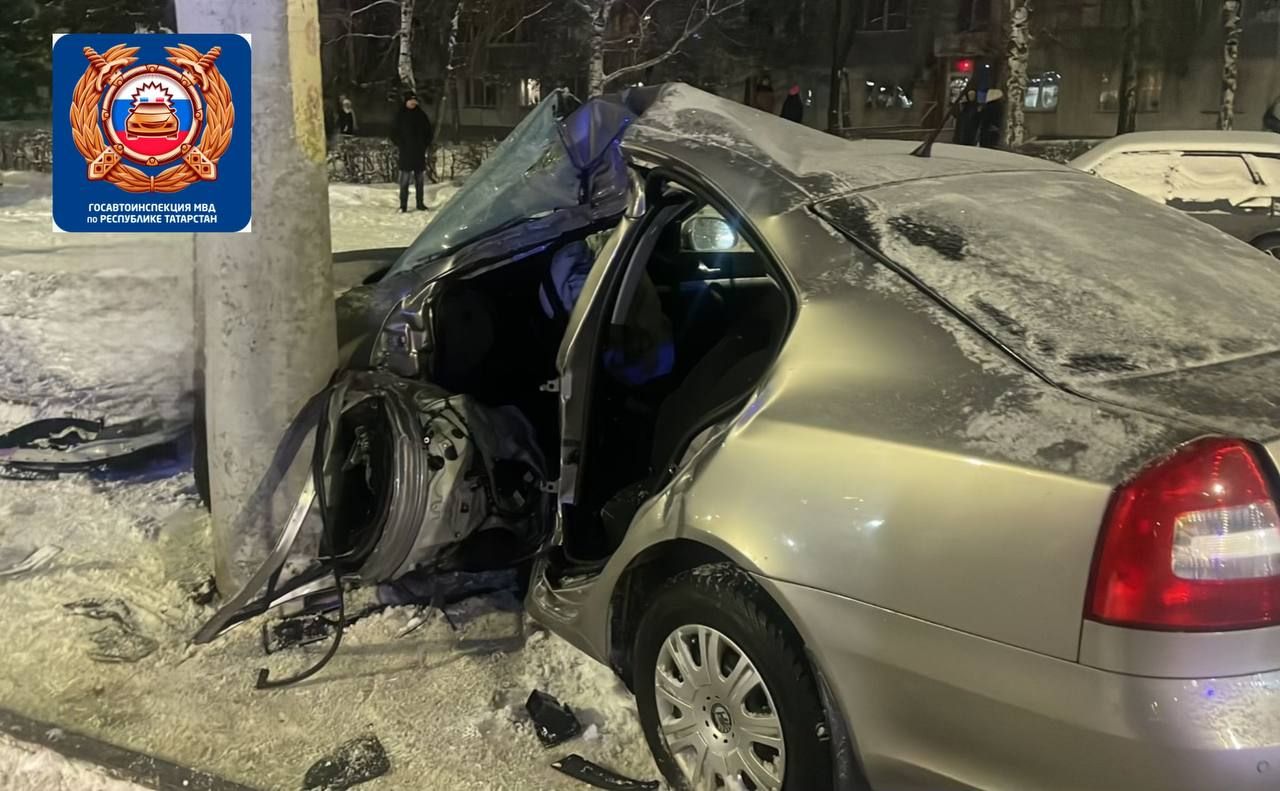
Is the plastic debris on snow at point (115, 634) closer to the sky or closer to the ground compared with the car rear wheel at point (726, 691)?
closer to the ground

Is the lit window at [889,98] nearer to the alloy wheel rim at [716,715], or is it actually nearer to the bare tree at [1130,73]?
the bare tree at [1130,73]

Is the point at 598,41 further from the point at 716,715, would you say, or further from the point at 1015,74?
the point at 716,715

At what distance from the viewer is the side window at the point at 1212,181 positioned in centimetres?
900

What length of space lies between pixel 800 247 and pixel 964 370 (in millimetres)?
503

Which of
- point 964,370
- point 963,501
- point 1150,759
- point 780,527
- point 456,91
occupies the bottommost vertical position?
point 1150,759

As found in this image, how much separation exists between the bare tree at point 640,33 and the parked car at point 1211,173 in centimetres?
1128

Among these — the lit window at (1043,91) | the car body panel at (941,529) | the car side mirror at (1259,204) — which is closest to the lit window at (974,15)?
the lit window at (1043,91)

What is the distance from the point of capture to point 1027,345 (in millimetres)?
1894

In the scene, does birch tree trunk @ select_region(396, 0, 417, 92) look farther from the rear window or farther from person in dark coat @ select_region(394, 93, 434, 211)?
the rear window

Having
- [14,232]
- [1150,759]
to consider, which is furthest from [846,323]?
[14,232]

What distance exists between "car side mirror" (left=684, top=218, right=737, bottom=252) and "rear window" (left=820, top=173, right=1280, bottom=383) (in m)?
1.23

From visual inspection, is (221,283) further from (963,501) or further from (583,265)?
(963,501)

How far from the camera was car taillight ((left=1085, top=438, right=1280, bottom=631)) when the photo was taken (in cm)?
157

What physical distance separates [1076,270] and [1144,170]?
27.4 feet
